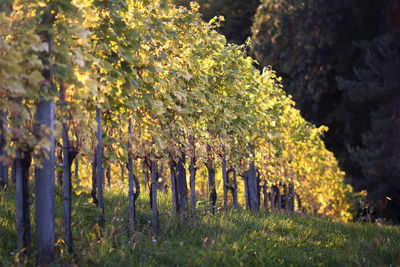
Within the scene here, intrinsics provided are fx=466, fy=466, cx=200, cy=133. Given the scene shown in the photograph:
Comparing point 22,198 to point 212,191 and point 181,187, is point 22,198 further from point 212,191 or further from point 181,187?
point 212,191

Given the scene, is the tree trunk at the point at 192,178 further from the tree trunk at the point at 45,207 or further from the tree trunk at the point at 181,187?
the tree trunk at the point at 45,207

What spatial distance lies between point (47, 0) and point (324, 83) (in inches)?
650

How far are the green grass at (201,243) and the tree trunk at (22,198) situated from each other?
21 centimetres

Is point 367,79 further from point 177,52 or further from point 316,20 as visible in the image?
point 177,52

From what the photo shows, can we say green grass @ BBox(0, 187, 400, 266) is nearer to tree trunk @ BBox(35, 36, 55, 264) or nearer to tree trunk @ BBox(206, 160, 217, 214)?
tree trunk @ BBox(35, 36, 55, 264)

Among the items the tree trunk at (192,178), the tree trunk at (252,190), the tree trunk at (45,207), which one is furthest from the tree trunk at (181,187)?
the tree trunk at (45,207)

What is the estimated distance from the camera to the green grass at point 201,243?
232 inches

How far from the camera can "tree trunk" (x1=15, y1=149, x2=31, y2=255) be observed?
5340 mm

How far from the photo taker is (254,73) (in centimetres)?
1164

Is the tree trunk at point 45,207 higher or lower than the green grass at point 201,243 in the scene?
higher

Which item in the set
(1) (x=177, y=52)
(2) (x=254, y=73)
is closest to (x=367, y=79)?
(2) (x=254, y=73)

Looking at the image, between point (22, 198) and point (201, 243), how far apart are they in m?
2.96

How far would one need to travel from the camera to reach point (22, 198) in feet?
17.8

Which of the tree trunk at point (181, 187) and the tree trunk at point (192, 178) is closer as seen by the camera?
the tree trunk at point (192, 178)
